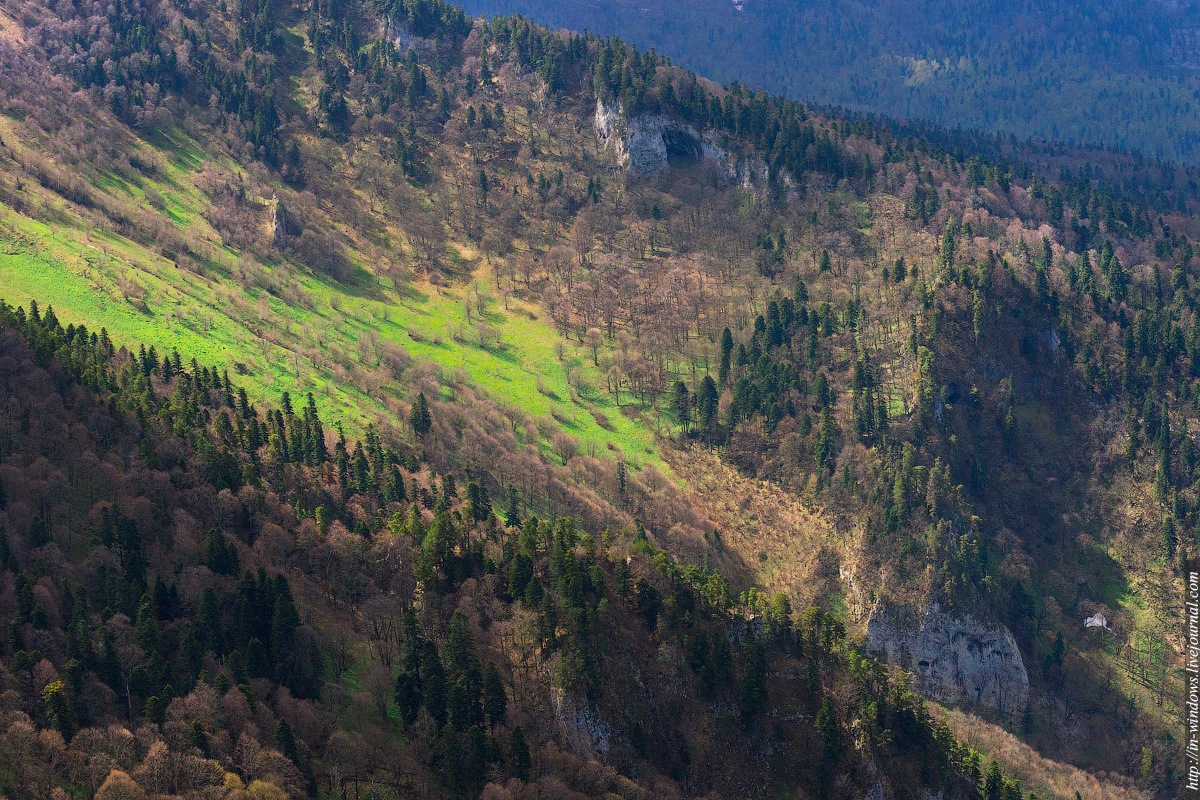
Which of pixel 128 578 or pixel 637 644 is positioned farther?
pixel 637 644

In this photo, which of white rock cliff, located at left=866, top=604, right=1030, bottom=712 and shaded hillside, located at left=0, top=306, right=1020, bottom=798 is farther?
Answer: white rock cliff, located at left=866, top=604, right=1030, bottom=712

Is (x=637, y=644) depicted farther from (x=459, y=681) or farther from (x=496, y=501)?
(x=496, y=501)

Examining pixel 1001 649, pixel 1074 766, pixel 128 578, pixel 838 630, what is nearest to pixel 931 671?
pixel 1001 649

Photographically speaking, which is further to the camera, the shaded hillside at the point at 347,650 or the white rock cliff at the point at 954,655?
the white rock cliff at the point at 954,655

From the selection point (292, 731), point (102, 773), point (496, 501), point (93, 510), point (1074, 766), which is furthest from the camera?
point (496, 501)

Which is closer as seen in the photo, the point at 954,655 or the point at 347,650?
the point at 347,650

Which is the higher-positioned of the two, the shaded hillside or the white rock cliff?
the shaded hillside

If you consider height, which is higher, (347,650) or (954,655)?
(347,650)

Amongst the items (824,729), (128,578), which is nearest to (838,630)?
(824,729)

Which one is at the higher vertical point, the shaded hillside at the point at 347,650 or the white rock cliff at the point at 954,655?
the shaded hillside at the point at 347,650

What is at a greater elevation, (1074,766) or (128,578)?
(128,578)

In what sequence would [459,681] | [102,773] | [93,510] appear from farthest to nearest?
[93,510], [459,681], [102,773]
